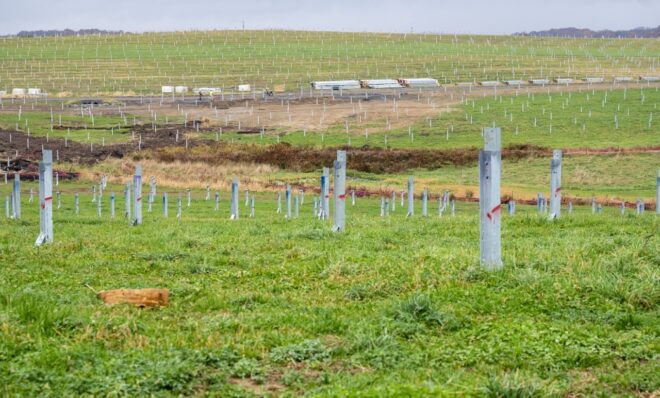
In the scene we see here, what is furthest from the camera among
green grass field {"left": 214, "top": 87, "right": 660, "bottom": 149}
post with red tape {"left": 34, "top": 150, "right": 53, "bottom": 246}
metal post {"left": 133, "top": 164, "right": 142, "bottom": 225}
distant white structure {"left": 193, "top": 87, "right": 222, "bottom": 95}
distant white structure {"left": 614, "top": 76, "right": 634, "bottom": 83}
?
distant white structure {"left": 614, "top": 76, "right": 634, "bottom": 83}

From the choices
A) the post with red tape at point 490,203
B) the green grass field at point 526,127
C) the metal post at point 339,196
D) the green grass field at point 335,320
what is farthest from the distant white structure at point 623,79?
the post with red tape at point 490,203

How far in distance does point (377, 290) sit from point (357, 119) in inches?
2843

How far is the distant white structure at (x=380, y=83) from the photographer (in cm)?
10512

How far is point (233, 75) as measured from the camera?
120 m

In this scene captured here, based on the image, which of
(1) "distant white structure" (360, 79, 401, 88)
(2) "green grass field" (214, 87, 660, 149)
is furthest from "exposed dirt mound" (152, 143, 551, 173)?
(1) "distant white structure" (360, 79, 401, 88)

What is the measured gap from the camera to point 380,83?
349 feet

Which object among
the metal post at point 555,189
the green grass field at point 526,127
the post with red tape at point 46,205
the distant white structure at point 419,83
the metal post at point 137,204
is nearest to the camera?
the post with red tape at point 46,205

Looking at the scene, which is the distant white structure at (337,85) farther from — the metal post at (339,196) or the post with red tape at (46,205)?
the post with red tape at (46,205)

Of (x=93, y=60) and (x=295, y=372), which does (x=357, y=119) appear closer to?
(x=93, y=60)

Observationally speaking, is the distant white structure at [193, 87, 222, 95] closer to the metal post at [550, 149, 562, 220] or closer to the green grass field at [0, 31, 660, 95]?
the green grass field at [0, 31, 660, 95]

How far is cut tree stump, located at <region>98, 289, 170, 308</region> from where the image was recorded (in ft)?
32.6

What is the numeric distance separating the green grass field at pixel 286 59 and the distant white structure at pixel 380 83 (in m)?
7.14

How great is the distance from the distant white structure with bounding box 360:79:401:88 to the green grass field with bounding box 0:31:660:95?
714cm

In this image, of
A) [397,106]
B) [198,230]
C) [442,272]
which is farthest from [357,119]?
[442,272]
